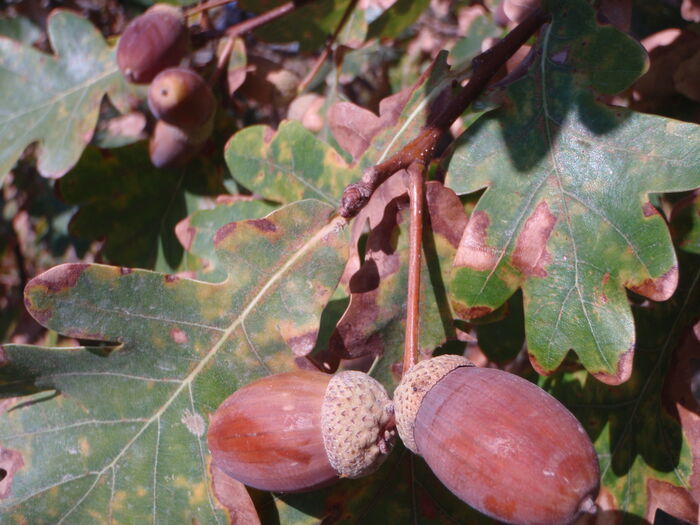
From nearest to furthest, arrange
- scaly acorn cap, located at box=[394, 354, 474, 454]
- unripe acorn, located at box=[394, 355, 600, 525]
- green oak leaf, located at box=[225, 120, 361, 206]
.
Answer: unripe acorn, located at box=[394, 355, 600, 525] → scaly acorn cap, located at box=[394, 354, 474, 454] → green oak leaf, located at box=[225, 120, 361, 206]

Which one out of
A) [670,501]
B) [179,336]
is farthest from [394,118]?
[670,501]

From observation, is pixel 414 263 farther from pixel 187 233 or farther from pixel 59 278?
pixel 187 233

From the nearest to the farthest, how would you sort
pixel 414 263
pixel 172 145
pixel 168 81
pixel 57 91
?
pixel 414 263
pixel 168 81
pixel 172 145
pixel 57 91

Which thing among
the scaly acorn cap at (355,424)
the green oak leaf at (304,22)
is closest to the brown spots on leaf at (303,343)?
the scaly acorn cap at (355,424)

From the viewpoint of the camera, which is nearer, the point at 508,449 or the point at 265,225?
the point at 508,449

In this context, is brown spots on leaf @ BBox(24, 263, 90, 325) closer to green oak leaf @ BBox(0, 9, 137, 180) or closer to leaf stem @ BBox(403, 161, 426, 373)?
leaf stem @ BBox(403, 161, 426, 373)

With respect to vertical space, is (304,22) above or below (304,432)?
above

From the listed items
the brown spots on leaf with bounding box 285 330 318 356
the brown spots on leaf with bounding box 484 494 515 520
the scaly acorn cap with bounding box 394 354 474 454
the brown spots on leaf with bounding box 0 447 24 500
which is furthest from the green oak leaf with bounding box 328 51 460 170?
the brown spots on leaf with bounding box 0 447 24 500
